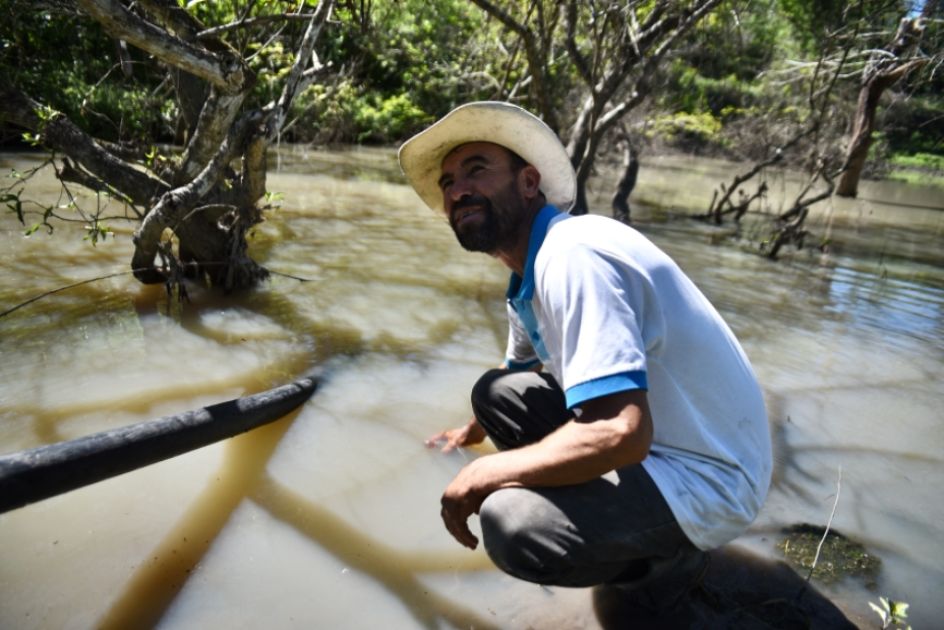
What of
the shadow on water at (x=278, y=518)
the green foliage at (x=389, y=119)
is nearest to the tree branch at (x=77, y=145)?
the shadow on water at (x=278, y=518)

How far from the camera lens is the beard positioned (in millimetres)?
1878

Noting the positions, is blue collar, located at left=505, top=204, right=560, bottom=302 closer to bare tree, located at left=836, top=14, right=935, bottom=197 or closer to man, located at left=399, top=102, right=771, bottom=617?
man, located at left=399, top=102, right=771, bottom=617

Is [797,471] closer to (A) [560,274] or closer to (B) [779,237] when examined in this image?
(A) [560,274]

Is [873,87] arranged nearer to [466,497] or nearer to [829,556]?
[829,556]

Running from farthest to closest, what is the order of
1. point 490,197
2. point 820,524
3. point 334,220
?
1. point 334,220
2. point 820,524
3. point 490,197

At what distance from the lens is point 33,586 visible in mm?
1740

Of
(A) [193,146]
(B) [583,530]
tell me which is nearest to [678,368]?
(B) [583,530]

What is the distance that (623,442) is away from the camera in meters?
1.36

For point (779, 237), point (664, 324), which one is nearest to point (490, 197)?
point (664, 324)

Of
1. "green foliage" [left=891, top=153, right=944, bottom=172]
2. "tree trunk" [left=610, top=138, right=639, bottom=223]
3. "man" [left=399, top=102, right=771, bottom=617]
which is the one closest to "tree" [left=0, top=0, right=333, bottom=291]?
"man" [left=399, top=102, right=771, bottom=617]

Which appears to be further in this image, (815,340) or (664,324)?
(815,340)

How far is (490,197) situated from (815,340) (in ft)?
12.0

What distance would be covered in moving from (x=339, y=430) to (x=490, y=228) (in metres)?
1.34

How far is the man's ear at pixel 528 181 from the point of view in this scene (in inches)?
77.6
